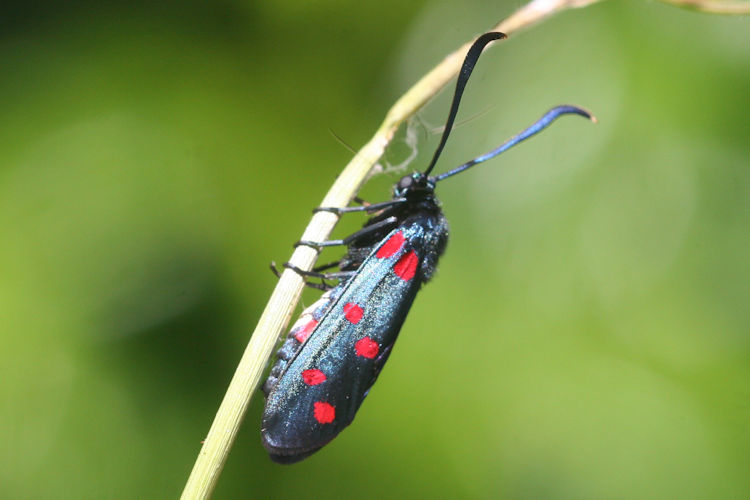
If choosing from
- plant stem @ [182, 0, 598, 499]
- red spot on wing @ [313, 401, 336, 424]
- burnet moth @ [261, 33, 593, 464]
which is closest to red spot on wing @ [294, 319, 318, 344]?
burnet moth @ [261, 33, 593, 464]

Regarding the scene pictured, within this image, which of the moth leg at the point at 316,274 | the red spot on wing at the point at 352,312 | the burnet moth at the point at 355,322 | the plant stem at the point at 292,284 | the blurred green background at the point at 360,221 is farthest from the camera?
the blurred green background at the point at 360,221

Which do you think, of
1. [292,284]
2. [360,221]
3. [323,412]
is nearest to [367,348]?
[323,412]

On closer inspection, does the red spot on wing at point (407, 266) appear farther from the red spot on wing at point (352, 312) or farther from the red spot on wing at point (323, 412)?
the red spot on wing at point (323, 412)

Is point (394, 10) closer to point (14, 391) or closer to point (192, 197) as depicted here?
point (192, 197)

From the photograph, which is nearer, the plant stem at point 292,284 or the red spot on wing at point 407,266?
the plant stem at point 292,284

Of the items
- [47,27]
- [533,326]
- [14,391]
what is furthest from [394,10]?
[14,391]

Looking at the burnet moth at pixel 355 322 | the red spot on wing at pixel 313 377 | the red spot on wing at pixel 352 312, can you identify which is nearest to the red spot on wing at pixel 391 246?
the burnet moth at pixel 355 322

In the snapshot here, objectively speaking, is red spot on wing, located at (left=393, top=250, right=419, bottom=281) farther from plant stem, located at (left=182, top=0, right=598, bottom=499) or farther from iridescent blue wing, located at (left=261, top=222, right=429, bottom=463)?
plant stem, located at (left=182, top=0, right=598, bottom=499)
